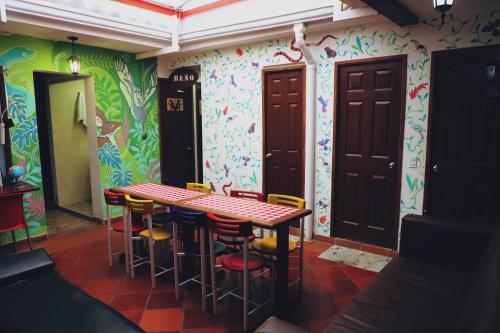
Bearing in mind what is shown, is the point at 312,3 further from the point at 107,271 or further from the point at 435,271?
the point at 107,271

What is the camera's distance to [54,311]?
2062 millimetres

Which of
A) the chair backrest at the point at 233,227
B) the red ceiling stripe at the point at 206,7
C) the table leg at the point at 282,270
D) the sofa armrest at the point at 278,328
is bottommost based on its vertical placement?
the table leg at the point at 282,270

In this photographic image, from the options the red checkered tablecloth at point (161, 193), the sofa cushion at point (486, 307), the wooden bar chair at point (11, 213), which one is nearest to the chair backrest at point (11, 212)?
the wooden bar chair at point (11, 213)

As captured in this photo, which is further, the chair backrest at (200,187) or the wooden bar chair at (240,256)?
the chair backrest at (200,187)

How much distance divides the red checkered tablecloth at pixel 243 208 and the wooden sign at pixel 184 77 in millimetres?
1977

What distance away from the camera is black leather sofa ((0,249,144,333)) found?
1.91m

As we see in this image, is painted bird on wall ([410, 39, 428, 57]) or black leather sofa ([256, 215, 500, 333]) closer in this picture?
black leather sofa ([256, 215, 500, 333])

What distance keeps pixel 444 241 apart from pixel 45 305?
8.99ft

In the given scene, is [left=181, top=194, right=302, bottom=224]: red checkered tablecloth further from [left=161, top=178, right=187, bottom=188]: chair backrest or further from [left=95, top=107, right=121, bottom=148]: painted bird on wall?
[left=95, top=107, right=121, bottom=148]: painted bird on wall

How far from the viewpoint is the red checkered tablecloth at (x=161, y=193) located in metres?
3.50

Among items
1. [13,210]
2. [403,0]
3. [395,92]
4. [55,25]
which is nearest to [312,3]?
[403,0]

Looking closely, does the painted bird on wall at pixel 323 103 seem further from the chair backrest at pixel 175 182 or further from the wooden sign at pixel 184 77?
the chair backrest at pixel 175 182

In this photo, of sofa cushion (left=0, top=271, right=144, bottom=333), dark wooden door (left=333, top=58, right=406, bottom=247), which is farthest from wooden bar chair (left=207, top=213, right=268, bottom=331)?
dark wooden door (left=333, top=58, right=406, bottom=247)

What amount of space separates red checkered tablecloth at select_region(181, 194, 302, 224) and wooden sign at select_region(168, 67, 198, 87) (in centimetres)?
198
